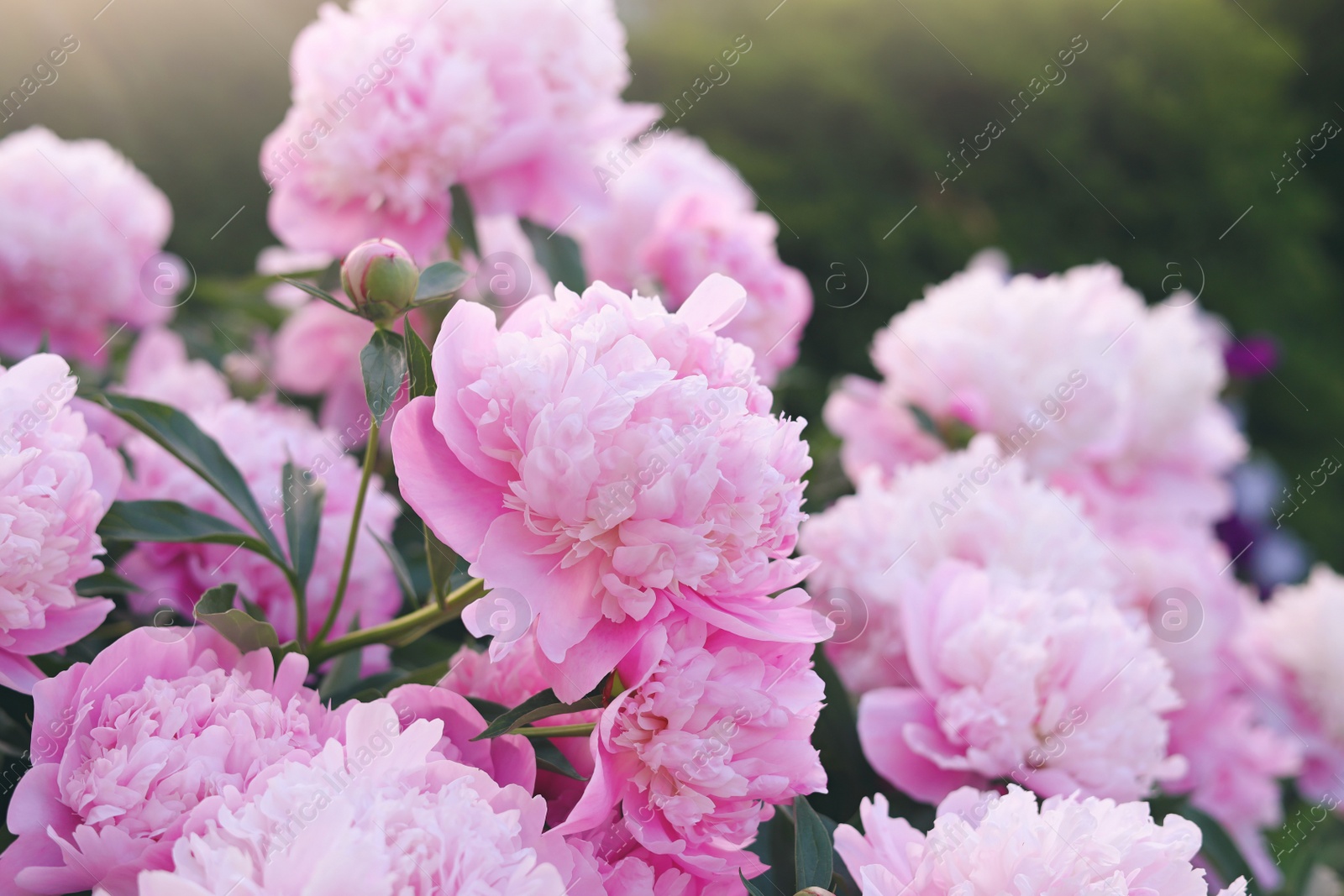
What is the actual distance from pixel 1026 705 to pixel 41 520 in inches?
21.6

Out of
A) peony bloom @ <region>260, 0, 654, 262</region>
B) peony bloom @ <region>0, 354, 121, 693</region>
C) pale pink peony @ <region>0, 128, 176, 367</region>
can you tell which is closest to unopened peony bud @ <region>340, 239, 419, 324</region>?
peony bloom @ <region>0, 354, 121, 693</region>

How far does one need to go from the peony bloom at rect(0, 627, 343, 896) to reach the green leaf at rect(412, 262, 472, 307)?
0.60ft

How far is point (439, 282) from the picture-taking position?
0.53 m

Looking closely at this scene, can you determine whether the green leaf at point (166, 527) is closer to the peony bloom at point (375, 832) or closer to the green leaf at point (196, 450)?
the green leaf at point (196, 450)

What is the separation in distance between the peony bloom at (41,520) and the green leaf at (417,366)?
16 centimetres

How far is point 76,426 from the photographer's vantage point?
0.50 metres

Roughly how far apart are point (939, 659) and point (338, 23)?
64 cm

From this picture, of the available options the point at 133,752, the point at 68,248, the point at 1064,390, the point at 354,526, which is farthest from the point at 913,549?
the point at 68,248

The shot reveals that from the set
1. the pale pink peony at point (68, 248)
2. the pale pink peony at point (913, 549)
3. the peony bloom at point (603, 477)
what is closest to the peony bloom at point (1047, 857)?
the peony bloom at point (603, 477)

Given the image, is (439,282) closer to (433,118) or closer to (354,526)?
(354,526)

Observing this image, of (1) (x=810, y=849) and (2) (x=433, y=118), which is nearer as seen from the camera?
(1) (x=810, y=849)

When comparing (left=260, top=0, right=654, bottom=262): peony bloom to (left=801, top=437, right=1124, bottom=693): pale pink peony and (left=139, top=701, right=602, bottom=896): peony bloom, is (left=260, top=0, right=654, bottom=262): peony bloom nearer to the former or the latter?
(left=801, top=437, right=1124, bottom=693): pale pink peony

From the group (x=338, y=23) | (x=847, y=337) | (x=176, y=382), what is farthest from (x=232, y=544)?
(x=847, y=337)

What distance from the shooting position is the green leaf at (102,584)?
1.76ft
